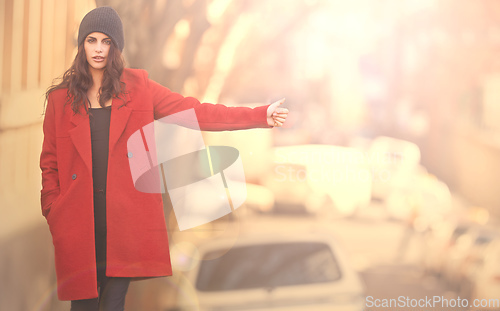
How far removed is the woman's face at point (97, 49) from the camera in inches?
81.4

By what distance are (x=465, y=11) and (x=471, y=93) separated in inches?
16.3

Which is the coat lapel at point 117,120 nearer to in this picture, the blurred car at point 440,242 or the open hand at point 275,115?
the open hand at point 275,115

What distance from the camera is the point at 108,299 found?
203cm

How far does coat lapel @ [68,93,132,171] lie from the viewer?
6.59 feet

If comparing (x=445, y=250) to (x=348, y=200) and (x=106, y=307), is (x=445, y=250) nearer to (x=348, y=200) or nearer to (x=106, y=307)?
(x=348, y=200)

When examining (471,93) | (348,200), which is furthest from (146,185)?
(471,93)

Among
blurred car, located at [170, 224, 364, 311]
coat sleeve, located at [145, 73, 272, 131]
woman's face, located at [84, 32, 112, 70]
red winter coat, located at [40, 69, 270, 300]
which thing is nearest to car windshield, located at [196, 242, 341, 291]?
blurred car, located at [170, 224, 364, 311]

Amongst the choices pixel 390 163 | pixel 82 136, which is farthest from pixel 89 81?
pixel 390 163

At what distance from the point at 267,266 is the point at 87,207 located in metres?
1.02

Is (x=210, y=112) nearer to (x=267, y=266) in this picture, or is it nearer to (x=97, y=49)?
(x=97, y=49)

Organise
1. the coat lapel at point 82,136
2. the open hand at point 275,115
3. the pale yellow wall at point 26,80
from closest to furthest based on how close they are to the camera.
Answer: the coat lapel at point 82,136
the open hand at point 275,115
the pale yellow wall at point 26,80

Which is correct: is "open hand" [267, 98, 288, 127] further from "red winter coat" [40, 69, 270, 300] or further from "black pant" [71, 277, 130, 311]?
"black pant" [71, 277, 130, 311]

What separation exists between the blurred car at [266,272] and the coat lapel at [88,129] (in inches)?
34.1

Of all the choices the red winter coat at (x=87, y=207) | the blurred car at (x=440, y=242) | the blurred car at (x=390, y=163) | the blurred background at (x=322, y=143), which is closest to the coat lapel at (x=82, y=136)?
the red winter coat at (x=87, y=207)
